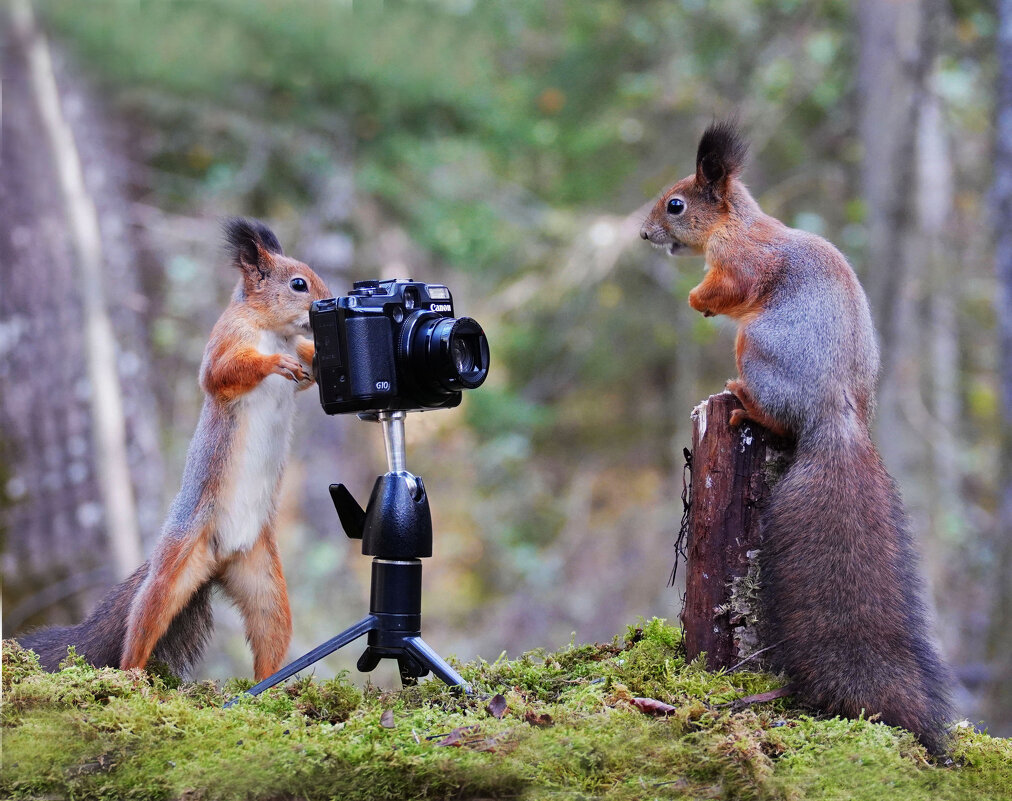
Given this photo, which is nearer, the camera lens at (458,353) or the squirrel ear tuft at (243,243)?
the camera lens at (458,353)

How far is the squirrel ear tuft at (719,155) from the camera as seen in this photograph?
2719 millimetres

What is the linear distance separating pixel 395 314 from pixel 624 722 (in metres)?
1.08

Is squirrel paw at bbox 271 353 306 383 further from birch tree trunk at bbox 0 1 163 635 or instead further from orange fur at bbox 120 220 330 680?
birch tree trunk at bbox 0 1 163 635

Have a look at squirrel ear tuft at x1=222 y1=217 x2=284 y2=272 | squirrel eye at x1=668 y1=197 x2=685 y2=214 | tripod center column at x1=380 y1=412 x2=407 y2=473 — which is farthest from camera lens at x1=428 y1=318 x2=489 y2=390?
squirrel eye at x1=668 y1=197 x2=685 y2=214

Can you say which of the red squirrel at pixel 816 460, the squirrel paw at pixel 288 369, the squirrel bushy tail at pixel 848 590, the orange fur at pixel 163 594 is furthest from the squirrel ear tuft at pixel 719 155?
the orange fur at pixel 163 594

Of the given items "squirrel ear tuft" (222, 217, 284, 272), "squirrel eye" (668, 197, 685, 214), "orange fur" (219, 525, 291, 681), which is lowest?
"orange fur" (219, 525, 291, 681)

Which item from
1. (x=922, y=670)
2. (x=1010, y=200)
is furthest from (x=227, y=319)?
(x=1010, y=200)

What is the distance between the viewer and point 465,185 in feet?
23.6

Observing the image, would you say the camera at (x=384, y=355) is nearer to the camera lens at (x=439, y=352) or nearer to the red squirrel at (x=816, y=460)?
the camera lens at (x=439, y=352)

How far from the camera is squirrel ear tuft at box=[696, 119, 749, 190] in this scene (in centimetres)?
272

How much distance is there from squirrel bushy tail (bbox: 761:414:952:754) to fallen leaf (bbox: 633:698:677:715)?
32 cm

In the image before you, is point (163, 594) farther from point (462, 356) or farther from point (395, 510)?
point (462, 356)

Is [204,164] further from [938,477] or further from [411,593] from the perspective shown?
[938,477]

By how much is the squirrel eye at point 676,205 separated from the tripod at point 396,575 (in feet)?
3.50
